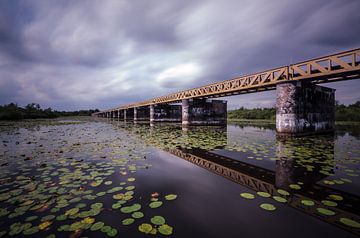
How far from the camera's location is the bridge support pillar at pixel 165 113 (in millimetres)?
36625

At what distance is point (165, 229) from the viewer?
6.51ft

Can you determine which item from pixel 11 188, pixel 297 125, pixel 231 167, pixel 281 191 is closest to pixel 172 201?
pixel 281 191

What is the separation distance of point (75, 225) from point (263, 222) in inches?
95.7

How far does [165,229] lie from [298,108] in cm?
1218

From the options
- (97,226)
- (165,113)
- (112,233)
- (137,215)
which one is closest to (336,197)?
(137,215)

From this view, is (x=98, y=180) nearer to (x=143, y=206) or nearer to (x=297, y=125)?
(x=143, y=206)

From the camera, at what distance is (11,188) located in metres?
3.12

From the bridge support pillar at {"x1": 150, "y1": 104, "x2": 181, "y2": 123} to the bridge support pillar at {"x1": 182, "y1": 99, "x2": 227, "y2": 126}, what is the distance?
1310cm

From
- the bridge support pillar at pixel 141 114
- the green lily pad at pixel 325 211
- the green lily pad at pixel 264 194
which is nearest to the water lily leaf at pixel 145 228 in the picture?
the green lily pad at pixel 264 194

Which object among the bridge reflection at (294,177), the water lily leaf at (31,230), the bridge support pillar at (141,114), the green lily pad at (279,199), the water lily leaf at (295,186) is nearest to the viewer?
the water lily leaf at (31,230)

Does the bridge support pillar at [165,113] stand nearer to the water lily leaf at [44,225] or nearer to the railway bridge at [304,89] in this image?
the railway bridge at [304,89]

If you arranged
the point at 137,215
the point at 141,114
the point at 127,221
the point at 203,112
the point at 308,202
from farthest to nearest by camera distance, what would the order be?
the point at 141,114 → the point at 203,112 → the point at 308,202 → the point at 137,215 → the point at 127,221

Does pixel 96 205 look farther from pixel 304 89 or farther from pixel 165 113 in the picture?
pixel 165 113

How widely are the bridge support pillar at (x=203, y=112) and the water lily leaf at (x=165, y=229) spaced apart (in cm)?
2232
